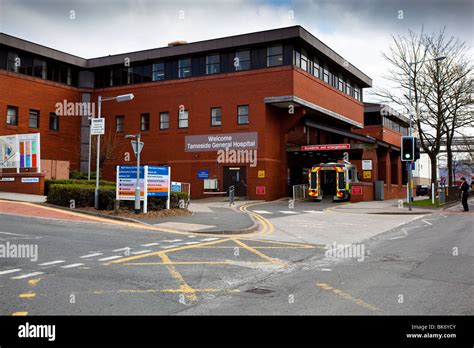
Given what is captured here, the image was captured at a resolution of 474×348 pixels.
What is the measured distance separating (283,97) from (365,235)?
19625 mm

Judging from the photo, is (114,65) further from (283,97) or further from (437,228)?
(437,228)

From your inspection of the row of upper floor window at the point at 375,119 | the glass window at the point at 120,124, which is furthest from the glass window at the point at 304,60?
the row of upper floor window at the point at 375,119

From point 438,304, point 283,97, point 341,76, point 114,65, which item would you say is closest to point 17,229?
point 438,304

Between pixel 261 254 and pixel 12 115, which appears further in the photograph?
pixel 12 115

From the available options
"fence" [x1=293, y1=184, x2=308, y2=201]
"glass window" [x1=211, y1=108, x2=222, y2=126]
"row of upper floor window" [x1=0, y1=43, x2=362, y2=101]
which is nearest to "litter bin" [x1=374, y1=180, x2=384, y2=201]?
"fence" [x1=293, y1=184, x2=308, y2=201]

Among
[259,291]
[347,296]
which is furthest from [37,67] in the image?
[347,296]

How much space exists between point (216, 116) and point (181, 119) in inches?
136

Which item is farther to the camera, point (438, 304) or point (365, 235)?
point (365, 235)

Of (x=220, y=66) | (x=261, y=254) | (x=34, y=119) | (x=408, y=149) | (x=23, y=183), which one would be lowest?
(x=261, y=254)

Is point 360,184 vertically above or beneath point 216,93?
beneath

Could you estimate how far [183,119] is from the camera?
38156 mm

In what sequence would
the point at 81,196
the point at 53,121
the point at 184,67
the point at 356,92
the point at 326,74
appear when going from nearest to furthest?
the point at 81,196 < the point at 184,67 < the point at 53,121 < the point at 326,74 < the point at 356,92

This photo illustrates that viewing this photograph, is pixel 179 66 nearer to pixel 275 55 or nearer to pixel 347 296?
pixel 275 55

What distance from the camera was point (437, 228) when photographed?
56.2ft
